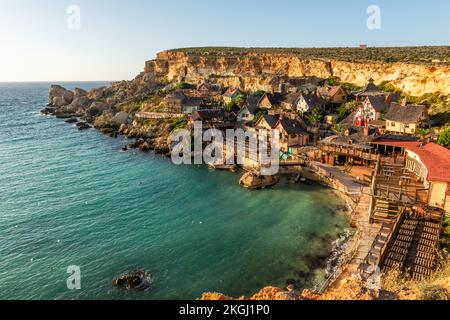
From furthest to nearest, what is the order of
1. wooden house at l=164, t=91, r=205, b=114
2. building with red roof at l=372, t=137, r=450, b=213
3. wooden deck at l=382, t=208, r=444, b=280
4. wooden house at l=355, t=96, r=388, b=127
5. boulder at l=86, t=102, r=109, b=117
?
boulder at l=86, t=102, r=109, b=117, wooden house at l=164, t=91, r=205, b=114, wooden house at l=355, t=96, r=388, b=127, building with red roof at l=372, t=137, r=450, b=213, wooden deck at l=382, t=208, r=444, b=280

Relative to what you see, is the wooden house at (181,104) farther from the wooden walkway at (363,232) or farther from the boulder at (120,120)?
the wooden walkway at (363,232)

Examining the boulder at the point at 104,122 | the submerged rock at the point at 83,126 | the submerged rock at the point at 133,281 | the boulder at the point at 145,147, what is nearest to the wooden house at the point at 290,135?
the boulder at the point at 145,147

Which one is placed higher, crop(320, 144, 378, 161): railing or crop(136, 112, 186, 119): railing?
crop(136, 112, 186, 119): railing

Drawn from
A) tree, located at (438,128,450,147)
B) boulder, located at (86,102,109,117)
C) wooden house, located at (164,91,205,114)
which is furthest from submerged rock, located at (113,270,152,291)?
boulder, located at (86,102,109,117)

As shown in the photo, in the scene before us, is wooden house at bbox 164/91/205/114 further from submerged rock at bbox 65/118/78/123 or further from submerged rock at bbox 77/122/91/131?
submerged rock at bbox 65/118/78/123
